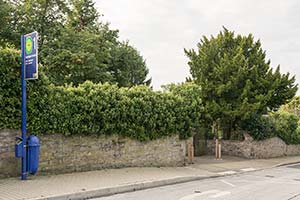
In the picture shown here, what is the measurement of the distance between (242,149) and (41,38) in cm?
1349

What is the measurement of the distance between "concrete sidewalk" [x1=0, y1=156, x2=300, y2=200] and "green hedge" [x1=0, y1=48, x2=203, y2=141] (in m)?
1.49

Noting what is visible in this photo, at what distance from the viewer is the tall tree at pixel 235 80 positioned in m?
21.7

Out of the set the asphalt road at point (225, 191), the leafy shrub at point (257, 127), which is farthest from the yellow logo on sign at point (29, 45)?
the leafy shrub at point (257, 127)

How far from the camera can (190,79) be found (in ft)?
78.1

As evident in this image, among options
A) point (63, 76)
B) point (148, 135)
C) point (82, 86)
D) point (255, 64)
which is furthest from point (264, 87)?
point (82, 86)

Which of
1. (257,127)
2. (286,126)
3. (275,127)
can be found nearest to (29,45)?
(257,127)

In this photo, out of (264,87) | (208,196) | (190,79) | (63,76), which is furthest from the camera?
(190,79)

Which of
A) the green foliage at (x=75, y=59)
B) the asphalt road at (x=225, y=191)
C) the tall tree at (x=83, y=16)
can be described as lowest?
the asphalt road at (x=225, y=191)

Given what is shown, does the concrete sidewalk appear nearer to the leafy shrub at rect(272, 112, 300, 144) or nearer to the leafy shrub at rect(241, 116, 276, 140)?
the leafy shrub at rect(241, 116, 276, 140)

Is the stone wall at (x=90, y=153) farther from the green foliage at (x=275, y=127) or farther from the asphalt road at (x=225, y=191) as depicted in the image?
the green foliage at (x=275, y=127)

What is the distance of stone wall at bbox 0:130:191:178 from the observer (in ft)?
35.7

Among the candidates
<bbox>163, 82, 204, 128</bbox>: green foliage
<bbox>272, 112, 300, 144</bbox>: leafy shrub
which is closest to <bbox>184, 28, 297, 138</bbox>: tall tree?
<bbox>272, 112, 300, 144</bbox>: leafy shrub

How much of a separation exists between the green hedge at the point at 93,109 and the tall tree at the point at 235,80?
5.03 meters

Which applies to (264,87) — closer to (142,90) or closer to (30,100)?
(142,90)
